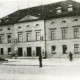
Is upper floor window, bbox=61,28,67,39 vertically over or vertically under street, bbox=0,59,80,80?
Answer: over

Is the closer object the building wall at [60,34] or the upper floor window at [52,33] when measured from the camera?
the building wall at [60,34]

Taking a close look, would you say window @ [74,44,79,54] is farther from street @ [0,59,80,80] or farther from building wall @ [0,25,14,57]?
building wall @ [0,25,14,57]

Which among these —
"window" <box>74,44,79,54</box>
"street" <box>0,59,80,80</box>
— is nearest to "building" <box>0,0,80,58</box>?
"window" <box>74,44,79,54</box>

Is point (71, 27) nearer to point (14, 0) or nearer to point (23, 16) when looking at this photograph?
point (23, 16)

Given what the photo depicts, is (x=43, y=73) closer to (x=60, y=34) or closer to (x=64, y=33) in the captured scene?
(x=64, y=33)

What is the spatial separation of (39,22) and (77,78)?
565 centimetres

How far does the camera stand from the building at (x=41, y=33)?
277 inches

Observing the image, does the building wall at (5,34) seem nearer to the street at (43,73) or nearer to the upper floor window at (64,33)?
the upper floor window at (64,33)

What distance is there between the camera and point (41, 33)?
8.35 m

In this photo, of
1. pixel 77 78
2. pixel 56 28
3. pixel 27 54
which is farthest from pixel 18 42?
pixel 77 78

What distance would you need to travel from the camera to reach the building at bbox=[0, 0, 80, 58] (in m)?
7.03

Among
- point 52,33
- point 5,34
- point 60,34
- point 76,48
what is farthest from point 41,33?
point 76,48

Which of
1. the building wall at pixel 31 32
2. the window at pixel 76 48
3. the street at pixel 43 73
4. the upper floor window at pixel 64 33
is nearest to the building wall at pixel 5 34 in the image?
the building wall at pixel 31 32

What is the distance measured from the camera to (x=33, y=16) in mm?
7969
